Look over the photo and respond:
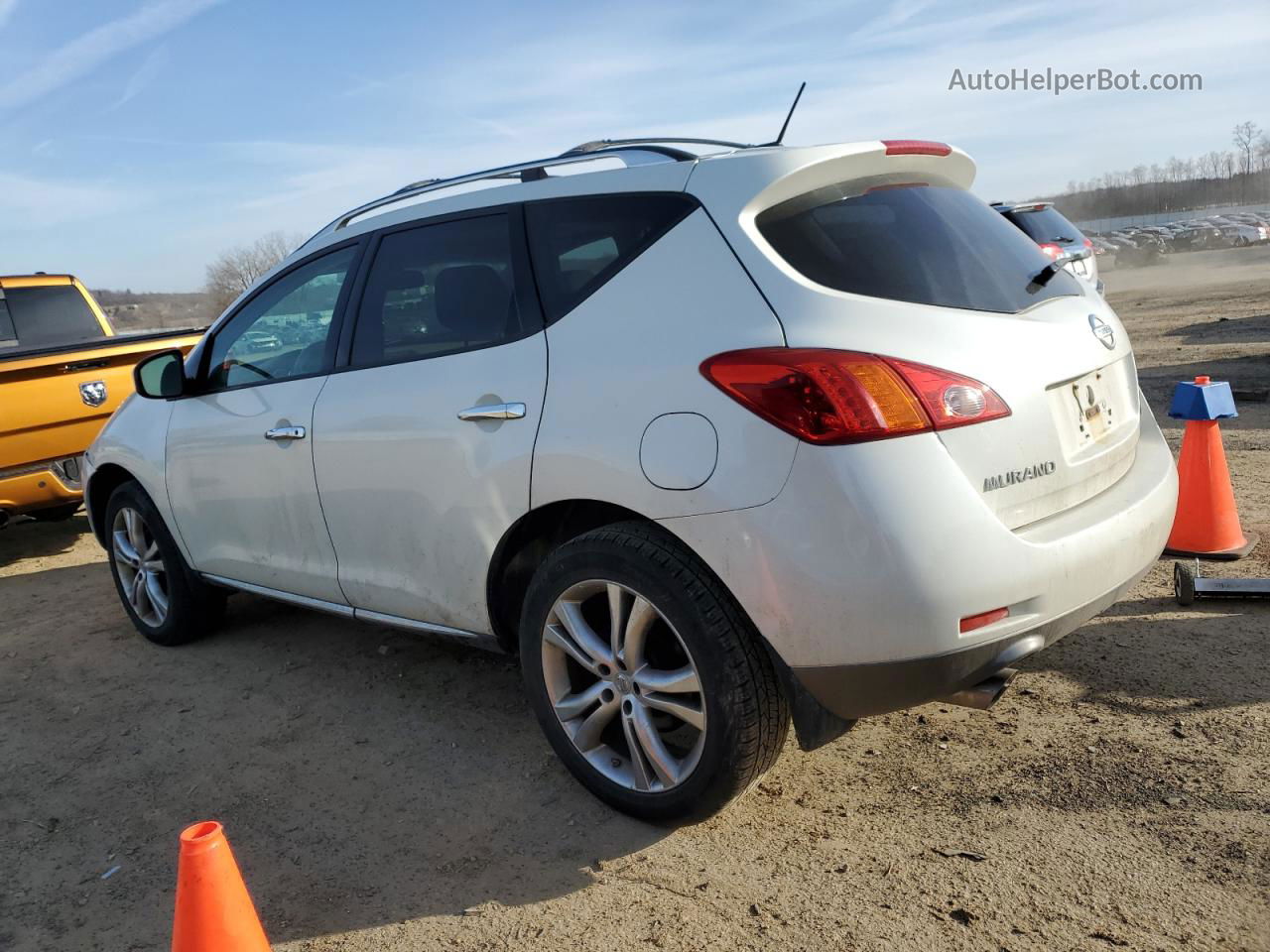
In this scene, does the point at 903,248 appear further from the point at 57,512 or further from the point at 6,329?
the point at 6,329

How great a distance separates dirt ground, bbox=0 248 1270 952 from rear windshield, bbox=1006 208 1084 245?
30.6 ft

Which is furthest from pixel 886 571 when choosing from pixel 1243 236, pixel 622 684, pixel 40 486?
pixel 1243 236

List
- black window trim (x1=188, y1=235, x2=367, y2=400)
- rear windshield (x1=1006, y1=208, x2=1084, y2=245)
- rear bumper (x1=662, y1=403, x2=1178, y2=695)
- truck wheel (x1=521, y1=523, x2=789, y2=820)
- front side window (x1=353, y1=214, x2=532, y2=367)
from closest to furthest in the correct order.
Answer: rear bumper (x1=662, y1=403, x2=1178, y2=695), truck wheel (x1=521, y1=523, x2=789, y2=820), front side window (x1=353, y1=214, x2=532, y2=367), black window trim (x1=188, y1=235, x2=367, y2=400), rear windshield (x1=1006, y1=208, x2=1084, y2=245)

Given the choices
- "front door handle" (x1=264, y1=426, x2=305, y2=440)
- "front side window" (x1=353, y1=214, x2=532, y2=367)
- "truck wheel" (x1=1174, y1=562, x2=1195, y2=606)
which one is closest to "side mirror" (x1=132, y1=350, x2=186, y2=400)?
"front door handle" (x1=264, y1=426, x2=305, y2=440)

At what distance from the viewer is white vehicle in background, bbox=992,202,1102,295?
12383mm

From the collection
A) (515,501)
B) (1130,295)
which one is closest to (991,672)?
(515,501)

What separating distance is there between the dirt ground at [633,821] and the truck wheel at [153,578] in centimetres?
38

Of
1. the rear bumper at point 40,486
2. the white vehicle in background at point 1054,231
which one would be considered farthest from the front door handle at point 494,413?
the white vehicle in background at point 1054,231

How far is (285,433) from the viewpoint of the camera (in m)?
3.88

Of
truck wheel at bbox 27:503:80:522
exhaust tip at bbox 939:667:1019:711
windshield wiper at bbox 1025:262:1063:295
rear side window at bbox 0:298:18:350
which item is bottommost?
exhaust tip at bbox 939:667:1019:711

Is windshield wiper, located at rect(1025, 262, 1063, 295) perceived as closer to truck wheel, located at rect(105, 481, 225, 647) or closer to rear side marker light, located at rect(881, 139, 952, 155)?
rear side marker light, located at rect(881, 139, 952, 155)

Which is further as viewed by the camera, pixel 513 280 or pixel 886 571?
pixel 513 280

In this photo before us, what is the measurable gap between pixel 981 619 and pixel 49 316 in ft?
30.8

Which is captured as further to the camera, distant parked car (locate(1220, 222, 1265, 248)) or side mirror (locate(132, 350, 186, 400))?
distant parked car (locate(1220, 222, 1265, 248))
